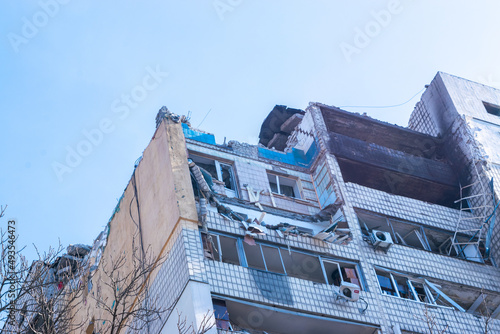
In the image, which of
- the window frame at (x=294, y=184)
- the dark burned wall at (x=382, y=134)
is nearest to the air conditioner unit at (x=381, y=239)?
the window frame at (x=294, y=184)

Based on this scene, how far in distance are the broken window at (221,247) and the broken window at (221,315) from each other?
152 cm

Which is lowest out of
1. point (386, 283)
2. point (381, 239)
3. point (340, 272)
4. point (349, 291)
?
point (349, 291)

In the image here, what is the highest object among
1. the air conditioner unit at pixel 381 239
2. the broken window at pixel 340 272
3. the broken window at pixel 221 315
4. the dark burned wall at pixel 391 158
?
the dark burned wall at pixel 391 158

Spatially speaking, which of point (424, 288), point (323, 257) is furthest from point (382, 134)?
point (323, 257)

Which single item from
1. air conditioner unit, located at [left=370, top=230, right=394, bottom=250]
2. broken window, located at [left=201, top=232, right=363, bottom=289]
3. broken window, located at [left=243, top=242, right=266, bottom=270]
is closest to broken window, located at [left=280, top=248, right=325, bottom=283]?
broken window, located at [left=201, top=232, right=363, bottom=289]

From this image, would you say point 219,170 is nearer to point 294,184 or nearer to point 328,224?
point 294,184

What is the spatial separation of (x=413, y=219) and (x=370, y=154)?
3.04m

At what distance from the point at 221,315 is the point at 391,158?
11.2 meters

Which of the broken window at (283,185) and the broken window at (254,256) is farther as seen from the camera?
the broken window at (283,185)

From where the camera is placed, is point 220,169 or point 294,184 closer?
point 220,169

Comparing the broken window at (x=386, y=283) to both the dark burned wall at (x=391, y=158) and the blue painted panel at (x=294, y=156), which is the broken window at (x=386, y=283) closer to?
the dark burned wall at (x=391, y=158)

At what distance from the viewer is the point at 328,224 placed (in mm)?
22297

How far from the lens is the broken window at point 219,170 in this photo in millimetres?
22484

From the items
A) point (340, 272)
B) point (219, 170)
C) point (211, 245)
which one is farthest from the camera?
point (219, 170)
